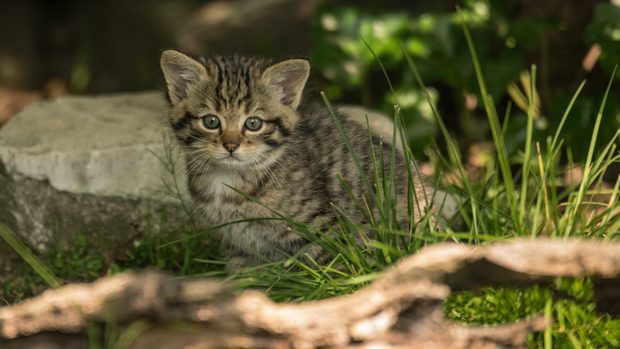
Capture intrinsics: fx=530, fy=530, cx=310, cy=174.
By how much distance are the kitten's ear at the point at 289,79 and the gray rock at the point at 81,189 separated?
0.97m

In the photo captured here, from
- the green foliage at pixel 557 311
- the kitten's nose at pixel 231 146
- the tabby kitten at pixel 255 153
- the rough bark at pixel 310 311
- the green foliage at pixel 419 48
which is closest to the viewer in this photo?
the rough bark at pixel 310 311

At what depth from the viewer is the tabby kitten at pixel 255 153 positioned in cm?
275

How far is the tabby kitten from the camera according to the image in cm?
275

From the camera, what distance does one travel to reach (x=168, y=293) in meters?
1.75

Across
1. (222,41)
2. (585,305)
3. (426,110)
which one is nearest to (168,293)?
(585,305)

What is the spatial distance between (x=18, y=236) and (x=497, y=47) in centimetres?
419

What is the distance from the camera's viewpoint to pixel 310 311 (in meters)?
1.81

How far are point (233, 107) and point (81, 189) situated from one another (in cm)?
141

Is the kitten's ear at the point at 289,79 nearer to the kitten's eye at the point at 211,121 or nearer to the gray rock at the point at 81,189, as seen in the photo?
the kitten's eye at the point at 211,121

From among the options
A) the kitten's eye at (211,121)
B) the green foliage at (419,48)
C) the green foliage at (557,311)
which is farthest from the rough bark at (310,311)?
the green foliage at (419,48)

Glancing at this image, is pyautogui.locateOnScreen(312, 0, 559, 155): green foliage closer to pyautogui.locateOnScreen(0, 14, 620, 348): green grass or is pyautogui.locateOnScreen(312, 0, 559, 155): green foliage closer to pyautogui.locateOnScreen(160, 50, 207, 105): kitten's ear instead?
pyautogui.locateOnScreen(0, 14, 620, 348): green grass

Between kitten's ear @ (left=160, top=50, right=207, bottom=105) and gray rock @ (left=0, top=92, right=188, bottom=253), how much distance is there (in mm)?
591

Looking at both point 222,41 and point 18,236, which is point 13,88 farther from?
point 18,236

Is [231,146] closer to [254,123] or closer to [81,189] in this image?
[254,123]
